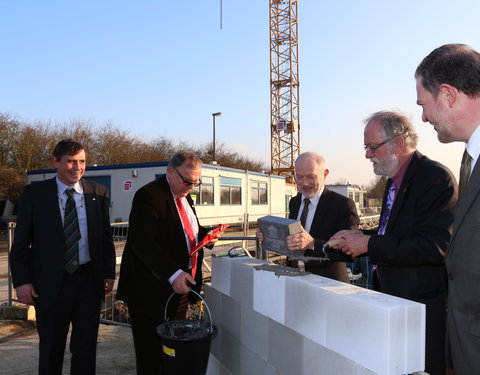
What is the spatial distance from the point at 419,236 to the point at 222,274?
145cm

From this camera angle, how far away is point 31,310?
214 inches

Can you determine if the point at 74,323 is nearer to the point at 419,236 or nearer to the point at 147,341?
the point at 147,341

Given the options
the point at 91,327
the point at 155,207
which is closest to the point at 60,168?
the point at 155,207

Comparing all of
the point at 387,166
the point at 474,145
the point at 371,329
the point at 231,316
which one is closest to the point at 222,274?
the point at 231,316

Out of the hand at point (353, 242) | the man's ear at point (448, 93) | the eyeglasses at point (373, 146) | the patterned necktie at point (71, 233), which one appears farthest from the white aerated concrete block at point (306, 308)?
the patterned necktie at point (71, 233)

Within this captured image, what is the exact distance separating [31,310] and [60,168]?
3190 mm

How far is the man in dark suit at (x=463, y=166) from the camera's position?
55.8 inches

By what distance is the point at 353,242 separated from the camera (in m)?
2.14

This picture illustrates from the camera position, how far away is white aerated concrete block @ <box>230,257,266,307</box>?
8.36ft

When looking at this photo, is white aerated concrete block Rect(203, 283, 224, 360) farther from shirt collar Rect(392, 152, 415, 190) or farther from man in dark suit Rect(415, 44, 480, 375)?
man in dark suit Rect(415, 44, 480, 375)

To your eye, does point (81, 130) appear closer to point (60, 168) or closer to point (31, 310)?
point (31, 310)

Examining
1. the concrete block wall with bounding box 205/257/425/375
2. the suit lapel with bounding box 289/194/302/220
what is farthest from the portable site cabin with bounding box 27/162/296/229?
the concrete block wall with bounding box 205/257/425/375

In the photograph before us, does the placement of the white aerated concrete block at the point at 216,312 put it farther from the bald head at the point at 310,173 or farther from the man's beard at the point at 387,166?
the man's beard at the point at 387,166

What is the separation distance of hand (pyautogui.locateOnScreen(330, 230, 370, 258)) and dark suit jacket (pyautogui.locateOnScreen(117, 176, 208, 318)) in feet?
3.93
